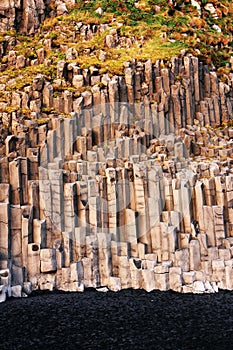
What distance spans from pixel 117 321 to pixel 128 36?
13.2 metres

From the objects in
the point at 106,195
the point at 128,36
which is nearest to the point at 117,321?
the point at 106,195

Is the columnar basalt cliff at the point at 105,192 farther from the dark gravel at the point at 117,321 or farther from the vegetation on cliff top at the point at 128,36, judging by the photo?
the vegetation on cliff top at the point at 128,36

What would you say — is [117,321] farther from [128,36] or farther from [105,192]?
[128,36]

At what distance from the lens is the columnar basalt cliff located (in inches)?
536

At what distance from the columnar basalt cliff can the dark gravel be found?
91cm

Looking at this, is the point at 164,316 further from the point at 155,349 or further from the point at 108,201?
the point at 108,201

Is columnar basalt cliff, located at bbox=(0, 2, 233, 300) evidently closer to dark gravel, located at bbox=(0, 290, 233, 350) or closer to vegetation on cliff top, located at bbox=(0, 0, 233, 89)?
dark gravel, located at bbox=(0, 290, 233, 350)

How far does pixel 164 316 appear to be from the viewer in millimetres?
11078

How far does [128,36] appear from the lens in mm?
20766

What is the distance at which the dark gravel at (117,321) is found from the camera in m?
9.55

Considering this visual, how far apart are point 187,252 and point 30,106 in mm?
6741

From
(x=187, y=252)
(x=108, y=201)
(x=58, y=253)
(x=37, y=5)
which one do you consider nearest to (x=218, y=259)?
(x=187, y=252)

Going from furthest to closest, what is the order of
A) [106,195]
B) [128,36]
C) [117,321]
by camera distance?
[128,36]
[106,195]
[117,321]

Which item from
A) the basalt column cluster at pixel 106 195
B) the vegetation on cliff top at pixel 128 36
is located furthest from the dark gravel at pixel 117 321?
the vegetation on cliff top at pixel 128 36
